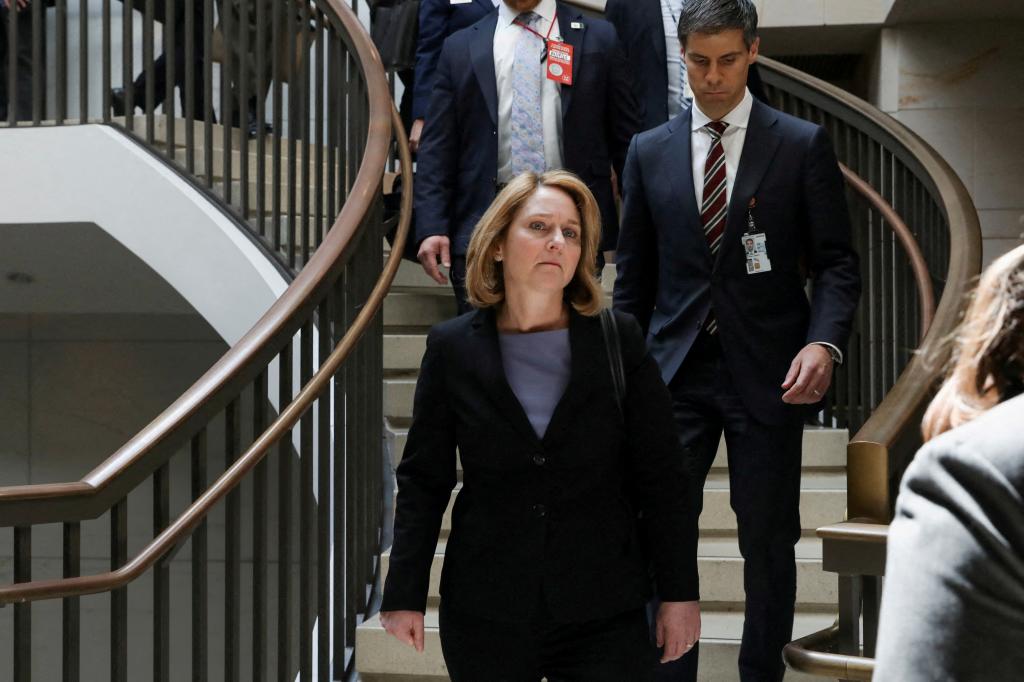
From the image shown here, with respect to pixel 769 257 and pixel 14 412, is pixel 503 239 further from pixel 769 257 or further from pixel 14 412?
pixel 14 412

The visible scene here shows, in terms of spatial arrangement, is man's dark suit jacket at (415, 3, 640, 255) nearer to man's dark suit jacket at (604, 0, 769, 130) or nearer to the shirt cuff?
man's dark suit jacket at (604, 0, 769, 130)

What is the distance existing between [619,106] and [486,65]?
0.38m

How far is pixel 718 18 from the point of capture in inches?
107

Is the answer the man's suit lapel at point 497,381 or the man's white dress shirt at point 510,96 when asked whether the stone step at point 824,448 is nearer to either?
the man's white dress shirt at point 510,96

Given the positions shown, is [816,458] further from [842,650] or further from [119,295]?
[119,295]

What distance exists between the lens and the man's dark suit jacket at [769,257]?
2.70m

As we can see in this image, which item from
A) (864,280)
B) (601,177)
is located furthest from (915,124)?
(601,177)

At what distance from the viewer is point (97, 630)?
23.7 ft

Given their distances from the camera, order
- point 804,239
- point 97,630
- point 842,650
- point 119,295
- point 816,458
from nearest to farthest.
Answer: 1. point 842,650
2. point 804,239
3. point 816,458
4. point 119,295
5. point 97,630

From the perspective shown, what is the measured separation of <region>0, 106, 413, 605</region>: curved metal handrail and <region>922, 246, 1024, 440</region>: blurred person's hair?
1.72 metres

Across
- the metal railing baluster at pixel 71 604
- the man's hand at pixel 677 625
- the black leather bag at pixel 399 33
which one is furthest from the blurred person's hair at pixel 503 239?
the black leather bag at pixel 399 33

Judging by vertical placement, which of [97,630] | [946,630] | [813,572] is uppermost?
[946,630]

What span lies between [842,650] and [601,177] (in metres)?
1.78

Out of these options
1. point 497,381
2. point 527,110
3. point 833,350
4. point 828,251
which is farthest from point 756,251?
point 527,110
